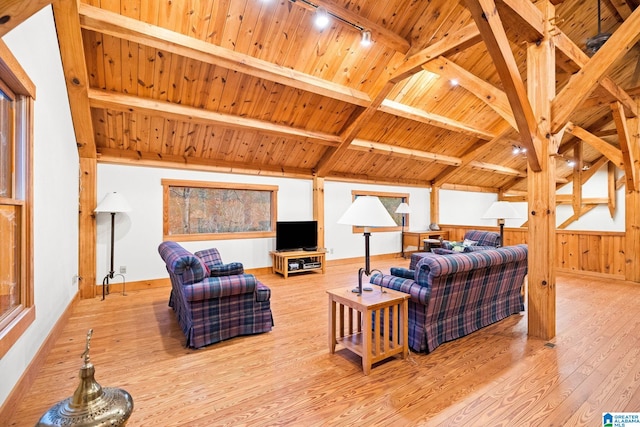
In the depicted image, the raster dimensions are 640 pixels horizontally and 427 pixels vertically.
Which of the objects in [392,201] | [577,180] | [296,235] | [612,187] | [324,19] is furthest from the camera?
[577,180]

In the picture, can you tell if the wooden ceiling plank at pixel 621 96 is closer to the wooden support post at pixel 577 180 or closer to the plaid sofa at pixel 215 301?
the wooden support post at pixel 577 180

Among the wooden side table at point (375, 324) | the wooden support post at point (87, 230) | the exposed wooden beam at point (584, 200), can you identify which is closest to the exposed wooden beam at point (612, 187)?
the exposed wooden beam at point (584, 200)

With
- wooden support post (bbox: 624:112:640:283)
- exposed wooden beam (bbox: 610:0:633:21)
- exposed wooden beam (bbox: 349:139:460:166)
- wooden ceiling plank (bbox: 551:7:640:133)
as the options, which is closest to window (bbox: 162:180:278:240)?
exposed wooden beam (bbox: 349:139:460:166)

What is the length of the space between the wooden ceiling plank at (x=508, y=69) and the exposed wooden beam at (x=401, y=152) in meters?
3.40

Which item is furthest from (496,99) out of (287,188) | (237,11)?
(287,188)

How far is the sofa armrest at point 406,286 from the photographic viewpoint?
8.72 ft

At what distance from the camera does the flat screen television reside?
19.9 ft

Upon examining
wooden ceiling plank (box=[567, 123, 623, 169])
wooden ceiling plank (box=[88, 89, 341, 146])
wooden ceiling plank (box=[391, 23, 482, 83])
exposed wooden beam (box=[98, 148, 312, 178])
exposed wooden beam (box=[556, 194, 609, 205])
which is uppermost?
wooden ceiling plank (box=[391, 23, 482, 83])

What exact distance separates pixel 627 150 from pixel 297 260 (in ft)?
19.9

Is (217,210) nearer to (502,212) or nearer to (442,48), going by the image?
(442,48)

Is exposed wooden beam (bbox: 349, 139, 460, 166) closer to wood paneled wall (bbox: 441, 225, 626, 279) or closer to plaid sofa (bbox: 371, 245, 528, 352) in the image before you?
wood paneled wall (bbox: 441, 225, 626, 279)

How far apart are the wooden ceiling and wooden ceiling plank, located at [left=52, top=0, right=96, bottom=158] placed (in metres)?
0.01

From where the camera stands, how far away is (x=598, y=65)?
2748mm

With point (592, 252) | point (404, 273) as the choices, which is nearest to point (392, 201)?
point (592, 252)
